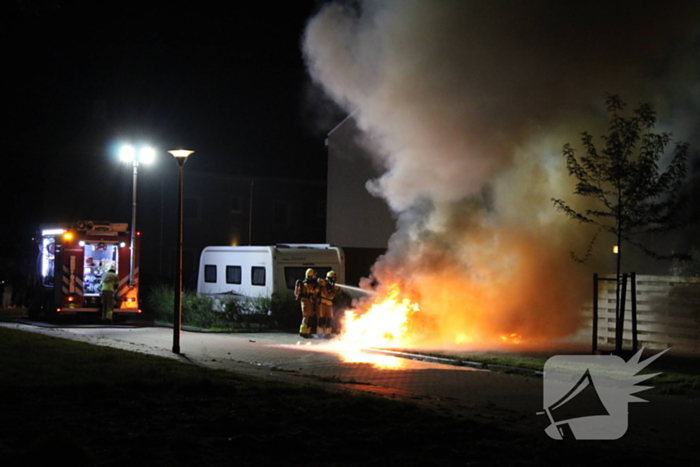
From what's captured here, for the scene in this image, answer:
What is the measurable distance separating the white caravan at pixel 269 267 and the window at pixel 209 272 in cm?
50

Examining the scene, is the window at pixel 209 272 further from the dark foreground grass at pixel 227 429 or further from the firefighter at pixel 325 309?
the dark foreground grass at pixel 227 429

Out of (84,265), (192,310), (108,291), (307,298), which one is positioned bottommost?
(192,310)

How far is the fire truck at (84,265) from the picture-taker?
74.8 feet

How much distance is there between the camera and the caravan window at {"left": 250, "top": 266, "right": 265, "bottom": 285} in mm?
24344

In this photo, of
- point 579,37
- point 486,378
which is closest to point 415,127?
point 579,37

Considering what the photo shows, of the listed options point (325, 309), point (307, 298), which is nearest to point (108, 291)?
point (307, 298)

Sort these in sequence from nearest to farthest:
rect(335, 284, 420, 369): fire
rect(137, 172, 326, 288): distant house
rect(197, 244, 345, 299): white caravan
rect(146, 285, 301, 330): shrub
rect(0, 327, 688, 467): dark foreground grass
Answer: rect(0, 327, 688, 467): dark foreground grass < rect(335, 284, 420, 369): fire < rect(146, 285, 301, 330): shrub < rect(197, 244, 345, 299): white caravan < rect(137, 172, 326, 288): distant house

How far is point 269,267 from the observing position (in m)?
24.0

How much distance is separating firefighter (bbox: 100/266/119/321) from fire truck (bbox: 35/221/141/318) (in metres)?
0.33

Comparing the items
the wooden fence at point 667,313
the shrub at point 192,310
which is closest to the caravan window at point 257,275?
the shrub at point 192,310

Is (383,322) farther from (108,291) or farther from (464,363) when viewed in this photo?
(108,291)

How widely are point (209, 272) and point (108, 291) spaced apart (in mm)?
5345

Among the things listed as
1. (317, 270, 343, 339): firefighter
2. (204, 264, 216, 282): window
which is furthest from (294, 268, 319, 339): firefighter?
(204, 264, 216, 282): window

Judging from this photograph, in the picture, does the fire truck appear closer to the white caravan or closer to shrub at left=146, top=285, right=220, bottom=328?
shrub at left=146, top=285, right=220, bottom=328
